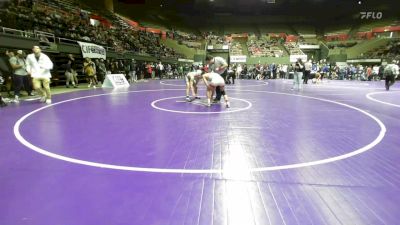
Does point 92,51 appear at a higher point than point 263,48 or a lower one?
lower

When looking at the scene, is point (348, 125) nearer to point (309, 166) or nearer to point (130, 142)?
point (309, 166)

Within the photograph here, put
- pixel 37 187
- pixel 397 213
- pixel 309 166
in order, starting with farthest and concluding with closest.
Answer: pixel 309 166
pixel 37 187
pixel 397 213

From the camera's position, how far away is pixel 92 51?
60.7ft

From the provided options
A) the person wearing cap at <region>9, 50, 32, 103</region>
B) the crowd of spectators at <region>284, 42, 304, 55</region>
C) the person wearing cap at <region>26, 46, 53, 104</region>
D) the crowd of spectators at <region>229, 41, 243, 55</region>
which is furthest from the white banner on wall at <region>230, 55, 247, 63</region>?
the person wearing cap at <region>26, 46, 53, 104</region>

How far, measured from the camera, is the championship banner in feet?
58.0

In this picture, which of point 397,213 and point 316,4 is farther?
point 316,4

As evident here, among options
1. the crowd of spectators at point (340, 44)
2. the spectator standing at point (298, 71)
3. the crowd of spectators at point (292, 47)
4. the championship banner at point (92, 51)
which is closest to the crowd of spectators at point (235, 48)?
the crowd of spectators at point (292, 47)

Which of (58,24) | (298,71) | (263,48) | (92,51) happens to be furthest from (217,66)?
(263,48)

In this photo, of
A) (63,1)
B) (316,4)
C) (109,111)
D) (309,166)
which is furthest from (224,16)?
(309,166)

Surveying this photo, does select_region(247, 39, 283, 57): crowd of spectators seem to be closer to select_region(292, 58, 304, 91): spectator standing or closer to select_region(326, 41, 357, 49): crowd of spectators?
select_region(326, 41, 357, 49): crowd of spectators

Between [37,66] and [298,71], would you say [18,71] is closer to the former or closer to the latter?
[37,66]

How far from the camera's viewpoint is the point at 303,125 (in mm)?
6086

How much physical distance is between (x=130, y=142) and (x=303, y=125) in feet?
11.4

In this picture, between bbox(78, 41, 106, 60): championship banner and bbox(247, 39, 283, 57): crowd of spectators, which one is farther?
bbox(247, 39, 283, 57): crowd of spectators
